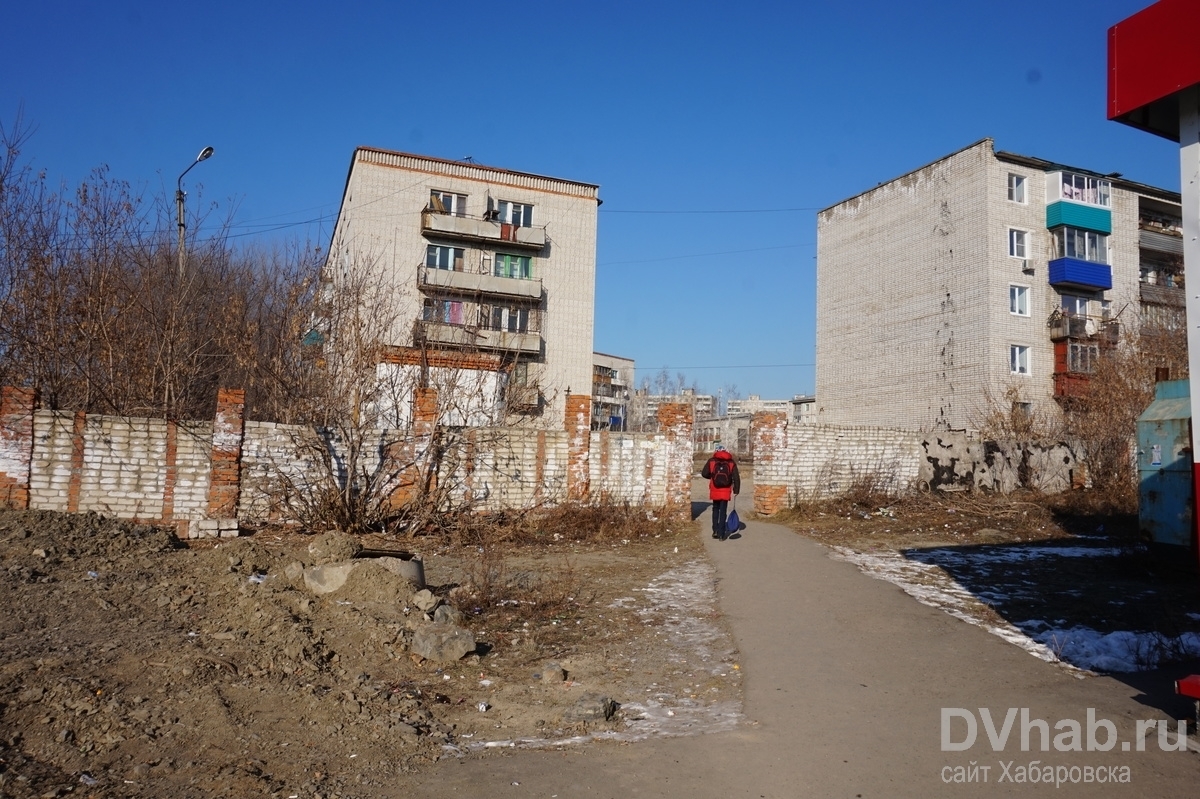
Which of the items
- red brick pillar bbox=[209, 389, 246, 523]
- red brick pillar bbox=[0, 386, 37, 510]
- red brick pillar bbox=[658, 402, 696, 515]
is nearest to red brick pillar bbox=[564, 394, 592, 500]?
red brick pillar bbox=[658, 402, 696, 515]

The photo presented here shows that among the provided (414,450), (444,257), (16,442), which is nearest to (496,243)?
(444,257)

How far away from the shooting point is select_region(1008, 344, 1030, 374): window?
2991cm

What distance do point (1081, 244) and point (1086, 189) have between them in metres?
2.33

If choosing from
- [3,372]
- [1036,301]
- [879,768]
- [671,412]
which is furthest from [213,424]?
[1036,301]

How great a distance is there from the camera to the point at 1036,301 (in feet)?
100

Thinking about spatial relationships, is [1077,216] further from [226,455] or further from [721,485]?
[226,455]

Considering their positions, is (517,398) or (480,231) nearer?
(517,398)

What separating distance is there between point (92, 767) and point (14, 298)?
11762mm

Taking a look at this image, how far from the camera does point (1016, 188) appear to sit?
30422 millimetres

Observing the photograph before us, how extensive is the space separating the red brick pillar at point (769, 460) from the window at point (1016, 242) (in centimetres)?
1944

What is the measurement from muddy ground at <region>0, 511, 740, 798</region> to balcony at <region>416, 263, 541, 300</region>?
2352 centimetres

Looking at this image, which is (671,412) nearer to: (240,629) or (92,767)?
(240,629)

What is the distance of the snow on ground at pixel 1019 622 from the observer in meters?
6.83

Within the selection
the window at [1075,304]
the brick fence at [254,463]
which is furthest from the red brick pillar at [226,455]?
the window at [1075,304]
